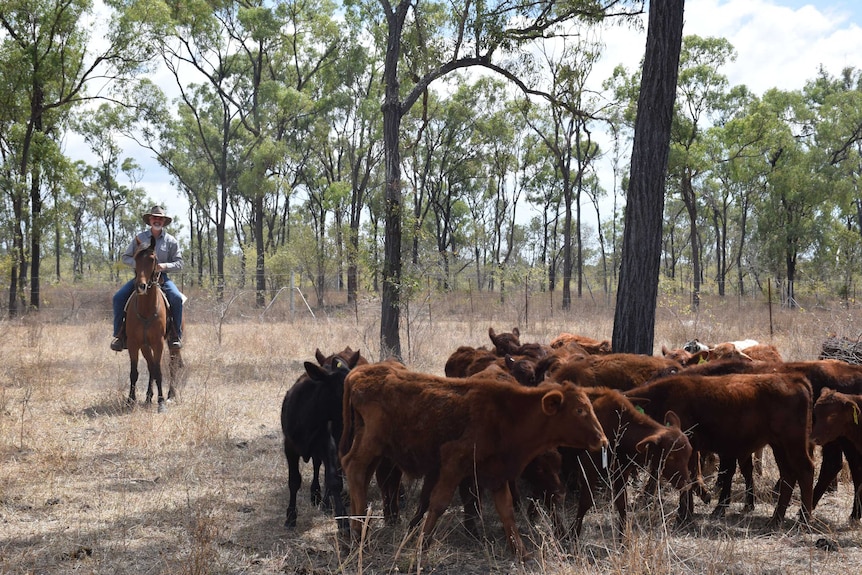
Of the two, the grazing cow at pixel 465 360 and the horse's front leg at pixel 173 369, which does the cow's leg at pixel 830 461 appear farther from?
the horse's front leg at pixel 173 369

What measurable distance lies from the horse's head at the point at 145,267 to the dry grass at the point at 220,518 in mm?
1689

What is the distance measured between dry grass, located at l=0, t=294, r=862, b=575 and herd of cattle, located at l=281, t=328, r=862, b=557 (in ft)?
0.79

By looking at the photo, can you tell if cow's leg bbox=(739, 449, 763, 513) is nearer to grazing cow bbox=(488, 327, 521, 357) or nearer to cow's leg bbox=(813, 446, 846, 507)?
cow's leg bbox=(813, 446, 846, 507)

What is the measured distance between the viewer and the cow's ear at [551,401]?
4.56 metres

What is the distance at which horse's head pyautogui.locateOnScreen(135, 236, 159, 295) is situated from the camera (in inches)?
397

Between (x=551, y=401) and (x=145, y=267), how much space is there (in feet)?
24.9

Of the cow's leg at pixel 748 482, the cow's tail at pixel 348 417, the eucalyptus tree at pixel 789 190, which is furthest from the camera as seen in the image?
the eucalyptus tree at pixel 789 190

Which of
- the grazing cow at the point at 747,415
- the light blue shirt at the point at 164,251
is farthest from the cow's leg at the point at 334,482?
the light blue shirt at the point at 164,251

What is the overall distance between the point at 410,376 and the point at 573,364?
2.27 m

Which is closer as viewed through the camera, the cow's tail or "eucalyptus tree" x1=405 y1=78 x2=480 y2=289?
the cow's tail

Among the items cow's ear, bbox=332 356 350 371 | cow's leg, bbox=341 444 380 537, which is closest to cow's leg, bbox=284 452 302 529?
cow's leg, bbox=341 444 380 537

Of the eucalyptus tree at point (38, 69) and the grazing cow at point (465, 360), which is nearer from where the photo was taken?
the grazing cow at point (465, 360)

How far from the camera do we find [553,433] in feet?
15.7

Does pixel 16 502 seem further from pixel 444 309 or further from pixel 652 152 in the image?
pixel 444 309
